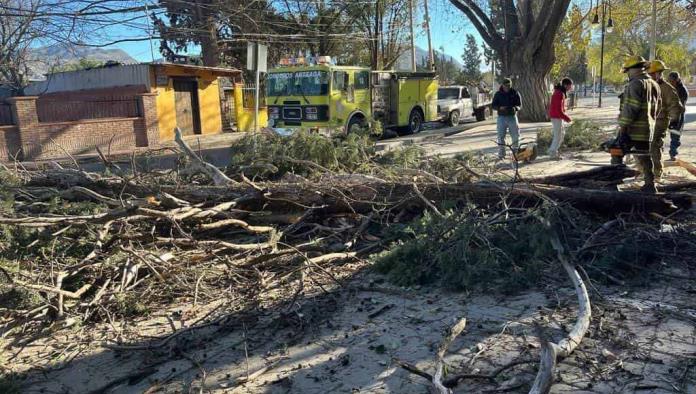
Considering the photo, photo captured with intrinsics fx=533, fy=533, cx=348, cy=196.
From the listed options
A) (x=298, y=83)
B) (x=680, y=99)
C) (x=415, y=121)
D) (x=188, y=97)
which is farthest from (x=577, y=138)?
(x=188, y=97)

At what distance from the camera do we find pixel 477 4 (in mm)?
20516

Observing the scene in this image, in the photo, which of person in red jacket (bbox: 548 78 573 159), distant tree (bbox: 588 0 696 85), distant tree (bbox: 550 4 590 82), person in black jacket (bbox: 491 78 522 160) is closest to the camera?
person in red jacket (bbox: 548 78 573 159)

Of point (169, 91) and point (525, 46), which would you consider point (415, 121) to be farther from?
point (169, 91)

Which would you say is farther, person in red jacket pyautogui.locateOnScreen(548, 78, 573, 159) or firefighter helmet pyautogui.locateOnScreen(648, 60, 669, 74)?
person in red jacket pyautogui.locateOnScreen(548, 78, 573, 159)

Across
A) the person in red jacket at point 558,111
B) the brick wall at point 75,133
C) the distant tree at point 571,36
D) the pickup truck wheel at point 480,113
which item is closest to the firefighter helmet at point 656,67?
the person in red jacket at point 558,111

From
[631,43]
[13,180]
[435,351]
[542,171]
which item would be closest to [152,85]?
[13,180]

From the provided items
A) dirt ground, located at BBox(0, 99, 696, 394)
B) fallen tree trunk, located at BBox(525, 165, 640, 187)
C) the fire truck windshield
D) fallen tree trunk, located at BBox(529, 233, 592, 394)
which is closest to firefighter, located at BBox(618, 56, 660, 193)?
fallen tree trunk, located at BBox(525, 165, 640, 187)

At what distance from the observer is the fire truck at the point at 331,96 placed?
601 inches

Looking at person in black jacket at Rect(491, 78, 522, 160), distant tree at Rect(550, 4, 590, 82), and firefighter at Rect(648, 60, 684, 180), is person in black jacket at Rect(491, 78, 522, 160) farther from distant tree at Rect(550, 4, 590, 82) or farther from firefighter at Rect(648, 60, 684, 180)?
distant tree at Rect(550, 4, 590, 82)

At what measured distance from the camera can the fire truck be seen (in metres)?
15.3

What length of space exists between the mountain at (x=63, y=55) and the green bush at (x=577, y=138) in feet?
35.8

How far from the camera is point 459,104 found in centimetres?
2383

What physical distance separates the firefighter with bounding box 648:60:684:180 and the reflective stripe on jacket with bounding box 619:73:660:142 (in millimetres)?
544

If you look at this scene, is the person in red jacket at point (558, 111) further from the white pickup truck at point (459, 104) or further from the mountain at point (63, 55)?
the white pickup truck at point (459, 104)
